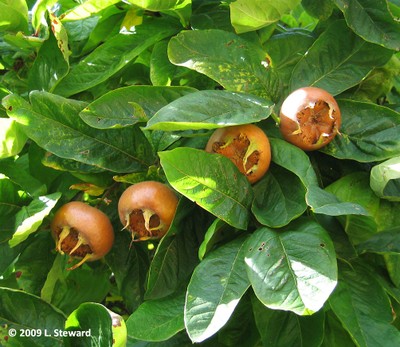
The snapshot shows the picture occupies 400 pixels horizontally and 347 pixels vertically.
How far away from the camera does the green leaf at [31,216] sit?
48.8 inches

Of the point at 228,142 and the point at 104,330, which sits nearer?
the point at 104,330

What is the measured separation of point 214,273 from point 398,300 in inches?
15.6

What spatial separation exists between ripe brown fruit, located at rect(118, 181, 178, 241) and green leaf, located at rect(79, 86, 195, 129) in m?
0.14

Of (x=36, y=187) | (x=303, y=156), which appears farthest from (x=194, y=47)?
(x=36, y=187)

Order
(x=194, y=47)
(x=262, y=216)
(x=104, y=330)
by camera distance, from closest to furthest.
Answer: (x=104, y=330), (x=262, y=216), (x=194, y=47)

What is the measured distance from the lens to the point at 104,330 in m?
1.11

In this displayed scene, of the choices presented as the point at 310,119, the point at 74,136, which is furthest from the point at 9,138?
the point at 310,119

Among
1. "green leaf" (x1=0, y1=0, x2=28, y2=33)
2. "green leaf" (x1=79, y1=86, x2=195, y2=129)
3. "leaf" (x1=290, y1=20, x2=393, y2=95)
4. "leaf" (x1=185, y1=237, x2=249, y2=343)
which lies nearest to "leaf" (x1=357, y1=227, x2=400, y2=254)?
"leaf" (x1=185, y1=237, x2=249, y2=343)

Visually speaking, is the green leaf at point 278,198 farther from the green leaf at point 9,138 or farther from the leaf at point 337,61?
the green leaf at point 9,138

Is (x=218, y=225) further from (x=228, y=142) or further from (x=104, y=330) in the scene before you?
(x=104, y=330)

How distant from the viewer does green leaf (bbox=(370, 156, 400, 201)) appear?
1204mm

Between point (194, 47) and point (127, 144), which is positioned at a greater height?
point (194, 47)

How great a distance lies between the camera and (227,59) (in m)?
1.35

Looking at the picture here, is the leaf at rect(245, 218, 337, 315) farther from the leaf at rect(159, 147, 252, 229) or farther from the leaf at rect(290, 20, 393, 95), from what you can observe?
the leaf at rect(290, 20, 393, 95)
